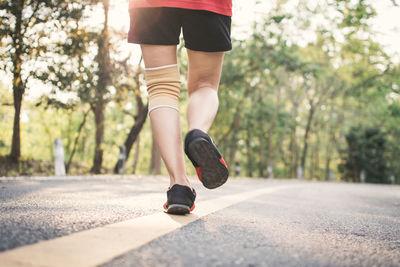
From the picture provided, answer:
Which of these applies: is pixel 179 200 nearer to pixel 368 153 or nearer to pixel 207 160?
pixel 207 160

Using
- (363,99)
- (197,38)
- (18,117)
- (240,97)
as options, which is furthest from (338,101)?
(197,38)

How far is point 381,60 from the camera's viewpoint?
22.5m

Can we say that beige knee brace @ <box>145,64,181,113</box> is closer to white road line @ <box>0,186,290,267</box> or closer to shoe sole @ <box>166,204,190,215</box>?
shoe sole @ <box>166,204,190,215</box>

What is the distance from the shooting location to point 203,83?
270 cm

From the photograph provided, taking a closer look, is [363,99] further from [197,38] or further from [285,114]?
[197,38]

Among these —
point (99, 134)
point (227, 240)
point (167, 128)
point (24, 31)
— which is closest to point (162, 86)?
point (167, 128)

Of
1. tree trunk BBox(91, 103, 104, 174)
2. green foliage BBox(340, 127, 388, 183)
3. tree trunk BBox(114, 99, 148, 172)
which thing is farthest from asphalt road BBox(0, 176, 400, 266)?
green foliage BBox(340, 127, 388, 183)

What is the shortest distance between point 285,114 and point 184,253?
36.5 meters

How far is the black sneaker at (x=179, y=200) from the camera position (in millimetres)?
2260

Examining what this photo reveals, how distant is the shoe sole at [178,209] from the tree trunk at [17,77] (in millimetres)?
7978

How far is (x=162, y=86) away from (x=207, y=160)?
0.65m

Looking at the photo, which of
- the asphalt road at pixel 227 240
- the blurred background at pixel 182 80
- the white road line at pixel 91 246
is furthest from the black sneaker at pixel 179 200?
the blurred background at pixel 182 80

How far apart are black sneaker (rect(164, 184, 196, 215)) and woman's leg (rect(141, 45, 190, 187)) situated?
0.05 m

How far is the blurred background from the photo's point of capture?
963 centimetres
